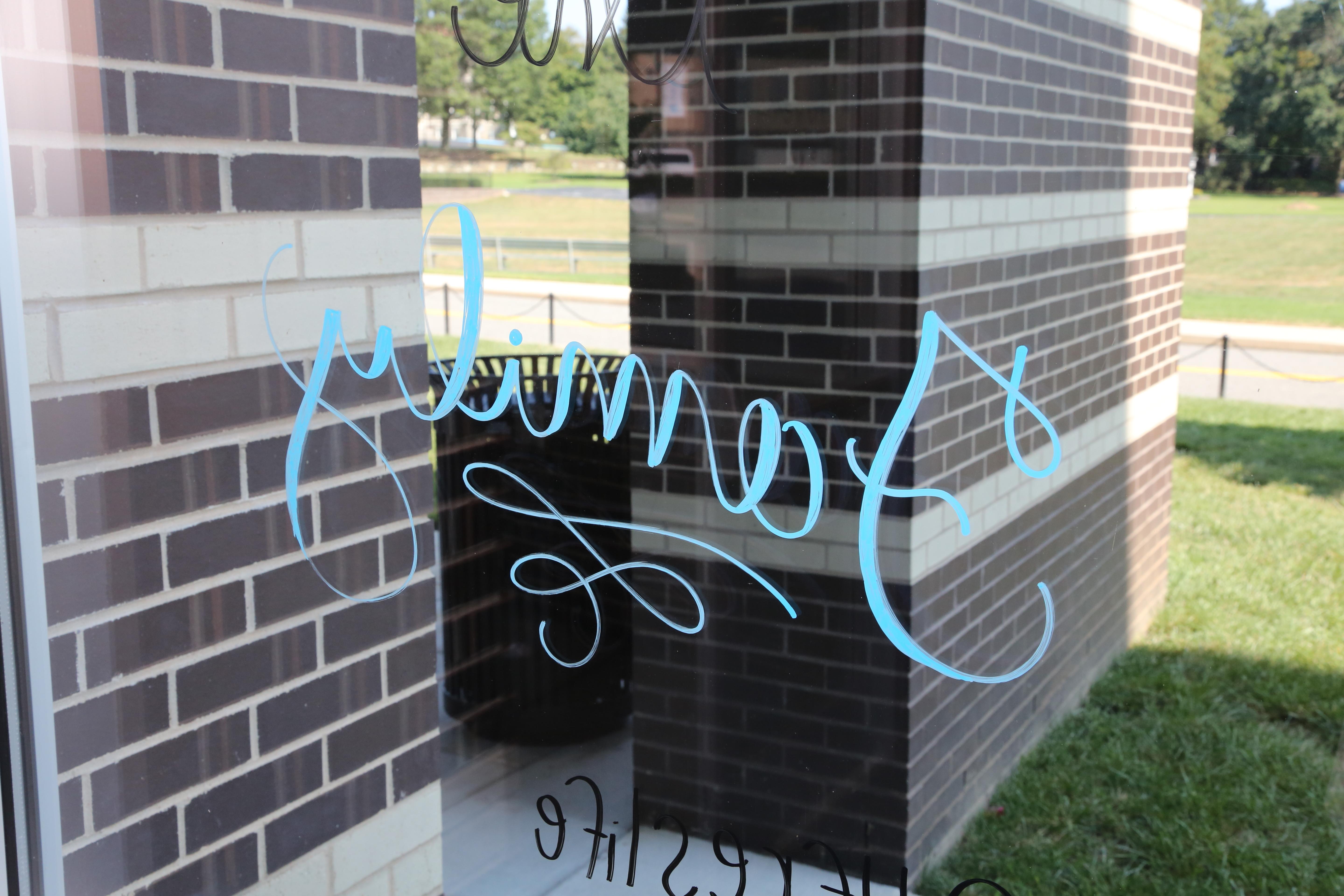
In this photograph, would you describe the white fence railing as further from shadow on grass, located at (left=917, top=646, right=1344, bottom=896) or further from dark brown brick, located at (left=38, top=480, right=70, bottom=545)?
shadow on grass, located at (left=917, top=646, right=1344, bottom=896)

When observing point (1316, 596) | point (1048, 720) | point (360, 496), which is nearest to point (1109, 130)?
point (1316, 596)

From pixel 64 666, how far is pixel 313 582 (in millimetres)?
477

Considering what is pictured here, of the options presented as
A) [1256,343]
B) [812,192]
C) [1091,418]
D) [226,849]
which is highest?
[812,192]

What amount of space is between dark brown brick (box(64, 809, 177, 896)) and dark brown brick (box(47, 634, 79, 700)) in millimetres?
277

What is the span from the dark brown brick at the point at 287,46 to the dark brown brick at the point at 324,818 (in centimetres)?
142

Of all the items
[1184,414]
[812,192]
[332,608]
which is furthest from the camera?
[332,608]

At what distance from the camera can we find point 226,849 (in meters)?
2.56

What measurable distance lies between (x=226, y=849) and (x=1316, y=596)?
6.62 ft

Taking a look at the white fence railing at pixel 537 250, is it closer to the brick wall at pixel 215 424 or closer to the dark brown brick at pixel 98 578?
the brick wall at pixel 215 424

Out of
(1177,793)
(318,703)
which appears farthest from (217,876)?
(1177,793)

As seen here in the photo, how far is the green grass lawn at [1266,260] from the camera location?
6.87ft

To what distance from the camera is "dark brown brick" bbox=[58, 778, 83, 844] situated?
2.44m

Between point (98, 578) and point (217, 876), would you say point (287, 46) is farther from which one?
point (217, 876)

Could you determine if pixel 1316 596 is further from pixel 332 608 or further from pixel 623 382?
pixel 332 608
